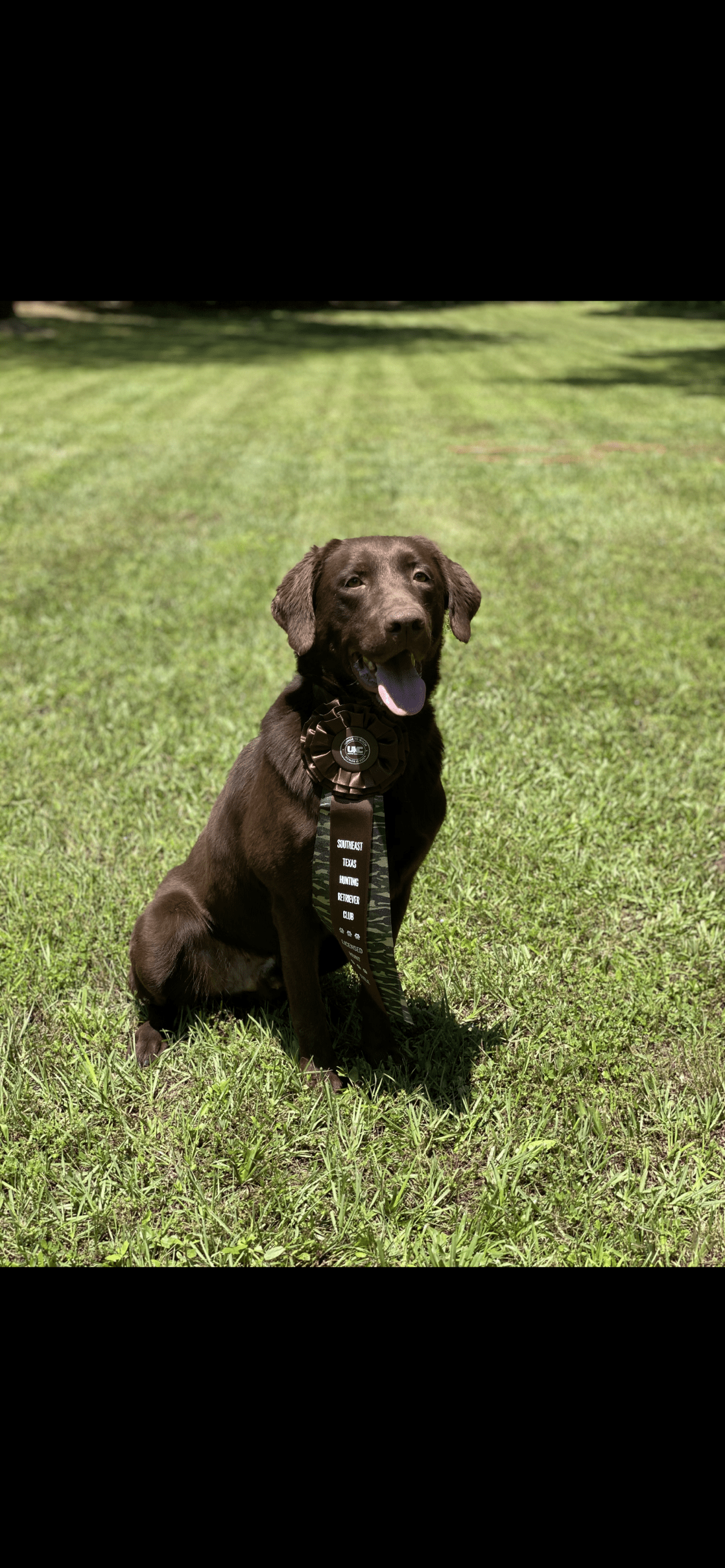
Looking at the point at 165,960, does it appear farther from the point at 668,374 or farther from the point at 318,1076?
the point at 668,374

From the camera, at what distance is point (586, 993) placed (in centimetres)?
289

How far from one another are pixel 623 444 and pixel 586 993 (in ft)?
30.0

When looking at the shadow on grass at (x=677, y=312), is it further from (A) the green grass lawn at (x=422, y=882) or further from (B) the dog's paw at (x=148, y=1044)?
(B) the dog's paw at (x=148, y=1044)

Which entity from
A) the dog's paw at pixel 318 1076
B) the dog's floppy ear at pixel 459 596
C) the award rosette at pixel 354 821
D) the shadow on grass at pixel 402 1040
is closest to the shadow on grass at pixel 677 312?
the dog's floppy ear at pixel 459 596

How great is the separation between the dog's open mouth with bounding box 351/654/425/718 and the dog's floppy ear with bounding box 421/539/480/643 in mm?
285

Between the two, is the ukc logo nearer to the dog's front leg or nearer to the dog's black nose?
Answer: the dog's black nose

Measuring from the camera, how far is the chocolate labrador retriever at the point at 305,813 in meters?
2.22

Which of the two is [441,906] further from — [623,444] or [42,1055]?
[623,444]

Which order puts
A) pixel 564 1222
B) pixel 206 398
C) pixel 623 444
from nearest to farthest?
pixel 564 1222 → pixel 623 444 → pixel 206 398

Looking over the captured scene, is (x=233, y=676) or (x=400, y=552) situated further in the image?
(x=233, y=676)

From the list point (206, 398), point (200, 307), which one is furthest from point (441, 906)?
point (200, 307)

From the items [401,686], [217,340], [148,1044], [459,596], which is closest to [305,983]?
[148,1044]

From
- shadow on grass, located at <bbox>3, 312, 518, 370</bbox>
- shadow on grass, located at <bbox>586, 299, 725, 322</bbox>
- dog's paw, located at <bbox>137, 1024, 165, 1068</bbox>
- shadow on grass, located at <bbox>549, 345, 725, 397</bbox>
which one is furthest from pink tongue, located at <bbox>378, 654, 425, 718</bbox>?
shadow on grass, located at <bbox>586, 299, 725, 322</bbox>

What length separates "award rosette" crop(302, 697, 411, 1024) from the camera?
2.23 m
